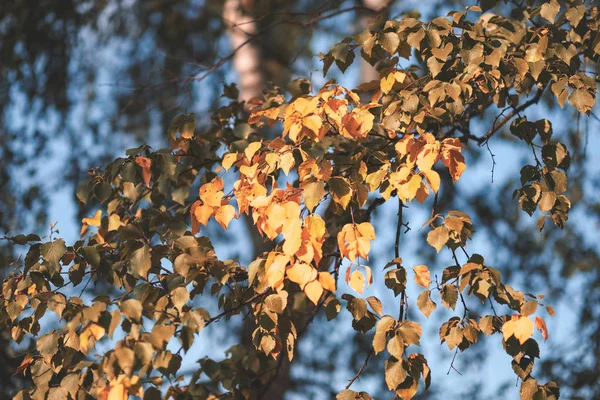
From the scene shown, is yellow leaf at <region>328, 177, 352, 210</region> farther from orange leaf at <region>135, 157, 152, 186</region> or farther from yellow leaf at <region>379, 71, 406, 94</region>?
orange leaf at <region>135, 157, 152, 186</region>

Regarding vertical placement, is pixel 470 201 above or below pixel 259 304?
below

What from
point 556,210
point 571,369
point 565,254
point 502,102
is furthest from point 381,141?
point 565,254

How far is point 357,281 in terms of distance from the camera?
79.7 inches

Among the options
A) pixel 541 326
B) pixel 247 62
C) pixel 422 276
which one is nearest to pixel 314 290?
pixel 422 276

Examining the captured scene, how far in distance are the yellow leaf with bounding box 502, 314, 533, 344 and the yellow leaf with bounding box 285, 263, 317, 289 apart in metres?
0.52

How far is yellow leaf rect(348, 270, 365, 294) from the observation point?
202cm

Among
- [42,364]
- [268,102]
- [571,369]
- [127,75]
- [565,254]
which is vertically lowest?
[565,254]

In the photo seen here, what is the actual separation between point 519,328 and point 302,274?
1.88 ft

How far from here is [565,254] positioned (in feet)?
19.0

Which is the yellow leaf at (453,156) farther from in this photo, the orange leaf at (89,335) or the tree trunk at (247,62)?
the tree trunk at (247,62)

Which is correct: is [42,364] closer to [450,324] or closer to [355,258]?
[355,258]

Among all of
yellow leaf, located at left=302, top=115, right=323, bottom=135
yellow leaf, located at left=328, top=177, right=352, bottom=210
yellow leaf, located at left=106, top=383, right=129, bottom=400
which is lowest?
yellow leaf, located at left=106, top=383, right=129, bottom=400

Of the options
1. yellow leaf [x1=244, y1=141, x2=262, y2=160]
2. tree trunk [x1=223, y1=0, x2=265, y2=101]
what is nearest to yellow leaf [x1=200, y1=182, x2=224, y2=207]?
yellow leaf [x1=244, y1=141, x2=262, y2=160]

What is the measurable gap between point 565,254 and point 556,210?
372cm
